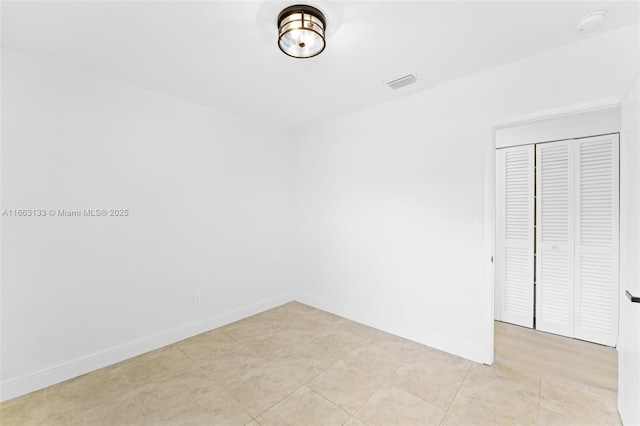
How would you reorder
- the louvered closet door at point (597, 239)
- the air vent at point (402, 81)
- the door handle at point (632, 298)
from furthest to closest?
the louvered closet door at point (597, 239) < the air vent at point (402, 81) < the door handle at point (632, 298)

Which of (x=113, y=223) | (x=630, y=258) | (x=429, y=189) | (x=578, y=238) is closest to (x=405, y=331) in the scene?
(x=429, y=189)

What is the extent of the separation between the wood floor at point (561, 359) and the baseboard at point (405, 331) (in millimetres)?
250

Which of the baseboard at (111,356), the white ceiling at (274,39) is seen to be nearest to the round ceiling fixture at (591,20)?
the white ceiling at (274,39)

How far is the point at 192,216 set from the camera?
3.06 meters

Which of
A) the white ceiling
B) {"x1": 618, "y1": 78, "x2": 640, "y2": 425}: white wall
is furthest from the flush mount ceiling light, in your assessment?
{"x1": 618, "y1": 78, "x2": 640, "y2": 425}: white wall

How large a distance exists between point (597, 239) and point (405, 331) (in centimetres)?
215

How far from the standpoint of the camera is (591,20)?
67.6 inches

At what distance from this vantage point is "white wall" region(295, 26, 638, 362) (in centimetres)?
207

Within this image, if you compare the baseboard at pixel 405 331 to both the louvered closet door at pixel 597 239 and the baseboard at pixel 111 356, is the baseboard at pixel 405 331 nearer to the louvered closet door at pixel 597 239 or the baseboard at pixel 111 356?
the baseboard at pixel 111 356

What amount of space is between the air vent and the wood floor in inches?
105

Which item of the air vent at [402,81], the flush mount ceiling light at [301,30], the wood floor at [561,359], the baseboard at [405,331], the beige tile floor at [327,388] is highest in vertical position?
the air vent at [402,81]

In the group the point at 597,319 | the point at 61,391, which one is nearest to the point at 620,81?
the point at 597,319

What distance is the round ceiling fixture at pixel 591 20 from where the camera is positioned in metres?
1.67

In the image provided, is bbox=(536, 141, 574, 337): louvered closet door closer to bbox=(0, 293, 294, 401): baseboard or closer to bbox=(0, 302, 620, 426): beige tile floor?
bbox=(0, 302, 620, 426): beige tile floor
